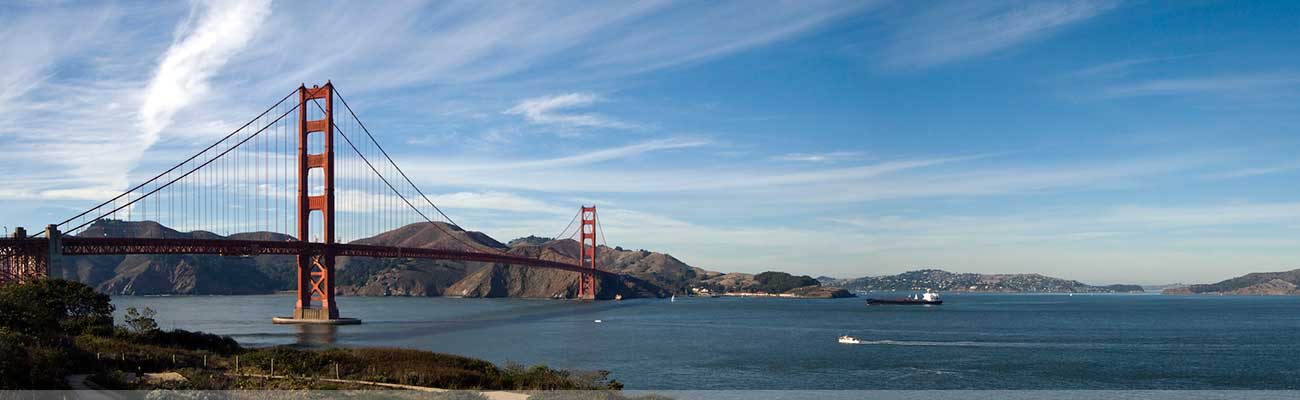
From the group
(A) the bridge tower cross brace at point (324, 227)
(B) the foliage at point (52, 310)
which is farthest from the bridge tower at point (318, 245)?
(B) the foliage at point (52, 310)

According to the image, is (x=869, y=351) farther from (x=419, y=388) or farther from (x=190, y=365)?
(x=190, y=365)

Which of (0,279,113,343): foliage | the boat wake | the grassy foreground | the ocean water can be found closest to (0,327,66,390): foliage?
the grassy foreground

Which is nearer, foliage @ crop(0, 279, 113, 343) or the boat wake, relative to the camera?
foliage @ crop(0, 279, 113, 343)

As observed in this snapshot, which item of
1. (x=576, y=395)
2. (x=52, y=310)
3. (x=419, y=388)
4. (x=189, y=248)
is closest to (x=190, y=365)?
(x=419, y=388)

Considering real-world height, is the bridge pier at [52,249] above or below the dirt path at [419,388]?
above

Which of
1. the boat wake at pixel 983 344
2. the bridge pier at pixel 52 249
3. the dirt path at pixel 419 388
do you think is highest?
the bridge pier at pixel 52 249

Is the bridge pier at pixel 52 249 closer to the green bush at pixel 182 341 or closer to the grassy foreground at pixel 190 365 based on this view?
the grassy foreground at pixel 190 365

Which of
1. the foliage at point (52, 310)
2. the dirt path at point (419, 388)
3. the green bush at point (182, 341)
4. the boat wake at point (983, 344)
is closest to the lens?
the dirt path at point (419, 388)

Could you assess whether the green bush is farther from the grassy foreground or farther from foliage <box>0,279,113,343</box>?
foliage <box>0,279,113,343</box>
